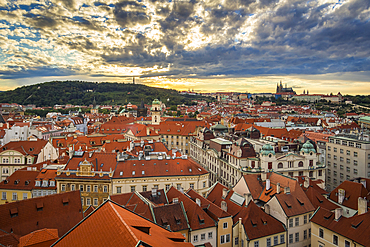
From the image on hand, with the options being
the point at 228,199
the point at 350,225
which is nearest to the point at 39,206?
the point at 228,199

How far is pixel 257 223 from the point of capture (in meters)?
29.8

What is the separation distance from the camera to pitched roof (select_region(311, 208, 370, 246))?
25097mm

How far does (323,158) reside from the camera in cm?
6391

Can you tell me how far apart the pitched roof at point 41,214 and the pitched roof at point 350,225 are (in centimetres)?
2655

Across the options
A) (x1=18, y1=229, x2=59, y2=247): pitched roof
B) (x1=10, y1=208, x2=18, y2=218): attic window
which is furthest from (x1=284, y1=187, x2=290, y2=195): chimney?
(x1=10, y1=208, x2=18, y2=218): attic window

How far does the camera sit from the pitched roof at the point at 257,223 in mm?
28938

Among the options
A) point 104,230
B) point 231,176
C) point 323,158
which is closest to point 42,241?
point 104,230

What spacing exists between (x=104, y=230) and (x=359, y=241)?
24918 mm

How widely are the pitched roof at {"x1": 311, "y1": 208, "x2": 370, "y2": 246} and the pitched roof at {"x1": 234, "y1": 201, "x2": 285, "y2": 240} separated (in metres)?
4.53

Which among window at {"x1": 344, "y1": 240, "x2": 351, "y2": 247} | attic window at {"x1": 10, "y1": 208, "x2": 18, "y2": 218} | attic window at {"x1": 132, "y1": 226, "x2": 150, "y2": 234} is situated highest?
attic window at {"x1": 132, "y1": 226, "x2": 150, "y2": 234}

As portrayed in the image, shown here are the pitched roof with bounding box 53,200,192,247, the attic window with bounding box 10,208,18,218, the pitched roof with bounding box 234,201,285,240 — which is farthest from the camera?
the pitched roof with bounding box 234,201,285,240

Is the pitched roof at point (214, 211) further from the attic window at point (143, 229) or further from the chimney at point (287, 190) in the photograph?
the attic window at point (143, 229)

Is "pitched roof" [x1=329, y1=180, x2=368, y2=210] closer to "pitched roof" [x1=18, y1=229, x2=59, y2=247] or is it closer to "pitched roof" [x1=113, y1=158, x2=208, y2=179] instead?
"pitched roof" [x1=113, y1=158, x2=208, y2=179]

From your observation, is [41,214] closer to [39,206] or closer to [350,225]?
[39,206]
